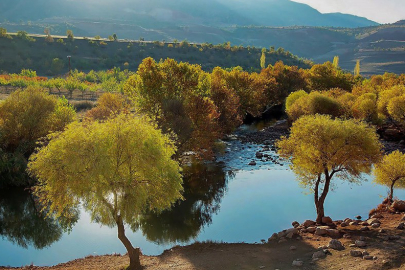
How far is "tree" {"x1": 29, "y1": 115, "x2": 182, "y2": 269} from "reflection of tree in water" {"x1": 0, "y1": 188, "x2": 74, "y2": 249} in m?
12.1

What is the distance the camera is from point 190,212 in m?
34.5

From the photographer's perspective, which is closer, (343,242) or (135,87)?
(343,242)

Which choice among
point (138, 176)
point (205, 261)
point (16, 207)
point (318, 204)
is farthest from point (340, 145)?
point (16, 207)

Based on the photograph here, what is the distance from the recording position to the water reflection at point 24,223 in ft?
98.9

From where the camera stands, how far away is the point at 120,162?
19.9 m

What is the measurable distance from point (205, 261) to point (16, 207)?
72.5 ft

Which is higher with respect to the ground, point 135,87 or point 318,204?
point 135,87

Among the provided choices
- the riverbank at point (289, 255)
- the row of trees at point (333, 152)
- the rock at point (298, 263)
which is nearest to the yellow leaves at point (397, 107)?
the row of trees at point (333, 152)

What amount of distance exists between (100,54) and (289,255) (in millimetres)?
142148

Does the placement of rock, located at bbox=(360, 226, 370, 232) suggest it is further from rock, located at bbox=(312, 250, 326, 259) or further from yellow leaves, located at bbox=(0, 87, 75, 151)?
yellow leaves, located at bbox=(0, 87, 75, 151)

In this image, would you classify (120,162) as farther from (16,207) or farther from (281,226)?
(16,207)

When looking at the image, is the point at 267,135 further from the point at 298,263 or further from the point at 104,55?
the point at 104,55

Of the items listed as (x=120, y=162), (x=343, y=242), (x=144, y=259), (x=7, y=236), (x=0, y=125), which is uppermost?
(x=120, y=162)

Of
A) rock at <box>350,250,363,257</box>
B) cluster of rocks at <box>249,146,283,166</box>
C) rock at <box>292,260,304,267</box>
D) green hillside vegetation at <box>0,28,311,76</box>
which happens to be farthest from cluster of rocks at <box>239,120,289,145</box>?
green hillside vegetation at <box>0,28,311,76</box>
